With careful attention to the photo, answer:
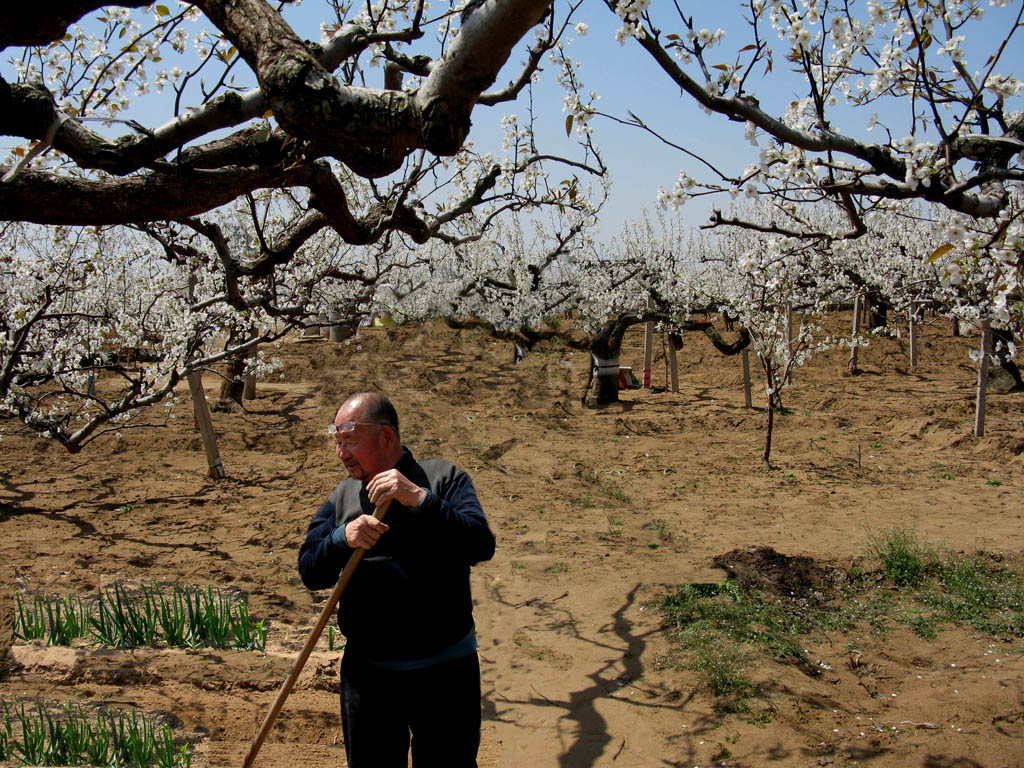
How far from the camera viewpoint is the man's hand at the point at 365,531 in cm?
247

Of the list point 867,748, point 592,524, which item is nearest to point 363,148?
point 867,748

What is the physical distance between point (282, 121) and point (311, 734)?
301 centimetres

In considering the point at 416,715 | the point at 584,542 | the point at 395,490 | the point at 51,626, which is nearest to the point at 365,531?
the point at 395,490

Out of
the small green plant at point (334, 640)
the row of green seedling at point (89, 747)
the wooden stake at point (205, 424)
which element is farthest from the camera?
the wooden stake at point (205, 424)

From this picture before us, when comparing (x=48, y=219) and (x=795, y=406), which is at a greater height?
(x=48, y=219)

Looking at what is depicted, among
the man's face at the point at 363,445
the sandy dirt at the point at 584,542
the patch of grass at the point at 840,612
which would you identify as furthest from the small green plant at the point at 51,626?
the patch of grass at the point at 840,612

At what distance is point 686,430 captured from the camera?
468 inches

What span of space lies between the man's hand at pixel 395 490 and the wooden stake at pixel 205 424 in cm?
629

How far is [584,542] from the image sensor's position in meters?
7.01

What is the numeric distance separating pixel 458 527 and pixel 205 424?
7055 mm

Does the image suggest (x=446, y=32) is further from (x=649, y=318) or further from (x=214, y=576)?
(x=649, y=318)

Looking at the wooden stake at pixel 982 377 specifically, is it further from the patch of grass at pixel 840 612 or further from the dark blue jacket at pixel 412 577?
the dark blue jacket at pixel 412 577

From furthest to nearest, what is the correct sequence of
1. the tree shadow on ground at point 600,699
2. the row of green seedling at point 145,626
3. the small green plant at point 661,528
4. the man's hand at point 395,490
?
1. the small green plant at point 661,528
2. the row of green seedling at point 145,626
3. the tree shadow on ground at point 600,699
4. the man's hand at point 395,490

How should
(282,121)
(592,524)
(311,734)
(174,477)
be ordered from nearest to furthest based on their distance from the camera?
(282,121) → (311,734) → (592,524) → (174,477)
